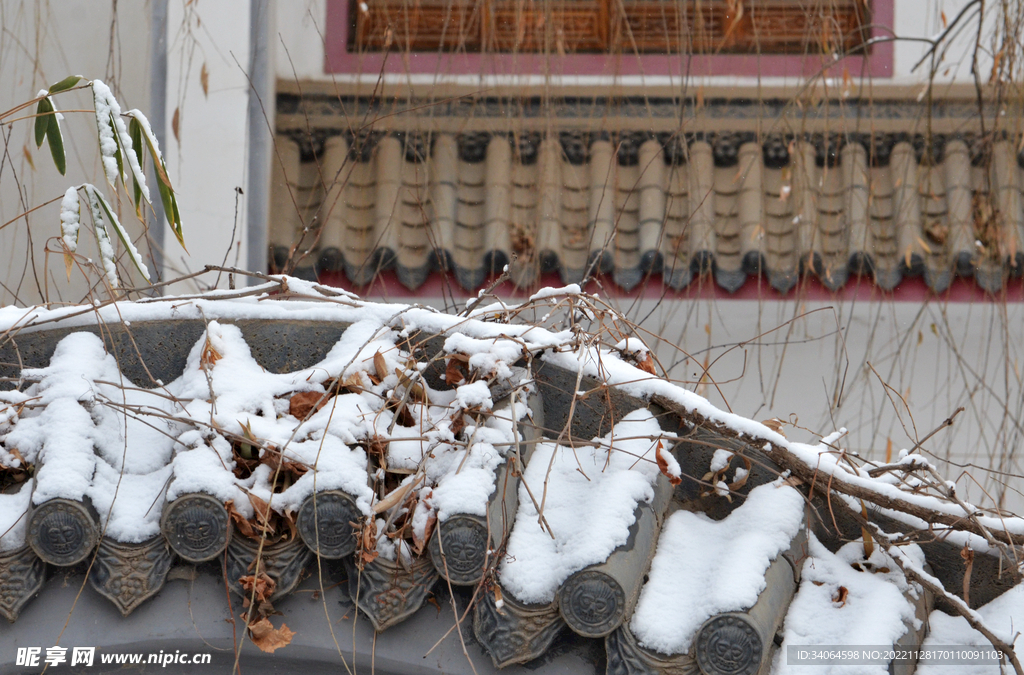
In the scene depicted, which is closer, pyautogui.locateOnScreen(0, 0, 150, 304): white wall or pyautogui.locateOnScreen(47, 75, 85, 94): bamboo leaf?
pyautogui.locateOnScreen(47, 75, 85, 94): bamboo leaf

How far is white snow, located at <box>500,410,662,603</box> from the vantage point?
103cm

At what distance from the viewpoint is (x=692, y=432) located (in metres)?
1.28

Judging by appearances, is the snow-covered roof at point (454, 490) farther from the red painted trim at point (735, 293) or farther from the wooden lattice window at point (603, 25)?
the wooden lattice window at point (603, 25)

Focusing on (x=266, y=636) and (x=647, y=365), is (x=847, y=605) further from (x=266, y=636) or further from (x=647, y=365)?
(x=266, y=636)

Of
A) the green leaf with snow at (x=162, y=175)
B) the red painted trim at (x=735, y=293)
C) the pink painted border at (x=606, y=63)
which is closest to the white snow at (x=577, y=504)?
the green leaf with snow at (x=162, y=175)

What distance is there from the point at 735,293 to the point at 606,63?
0.89m

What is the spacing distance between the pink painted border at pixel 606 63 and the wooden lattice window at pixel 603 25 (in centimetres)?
4

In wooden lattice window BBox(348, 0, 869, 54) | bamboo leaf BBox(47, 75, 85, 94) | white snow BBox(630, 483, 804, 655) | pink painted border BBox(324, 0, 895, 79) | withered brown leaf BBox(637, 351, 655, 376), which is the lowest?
white snow BBox(630, 483, 804, 655)

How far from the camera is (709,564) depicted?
115 cm

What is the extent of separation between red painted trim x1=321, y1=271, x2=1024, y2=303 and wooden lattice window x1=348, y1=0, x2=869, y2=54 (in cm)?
79

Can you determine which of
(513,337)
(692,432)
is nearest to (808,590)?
(692,432)

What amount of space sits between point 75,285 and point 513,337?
189 centimetres

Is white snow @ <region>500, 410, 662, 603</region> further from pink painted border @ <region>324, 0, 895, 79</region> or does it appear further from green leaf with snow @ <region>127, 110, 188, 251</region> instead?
pink painted border @ <region>324, 0, 895, 79</region>

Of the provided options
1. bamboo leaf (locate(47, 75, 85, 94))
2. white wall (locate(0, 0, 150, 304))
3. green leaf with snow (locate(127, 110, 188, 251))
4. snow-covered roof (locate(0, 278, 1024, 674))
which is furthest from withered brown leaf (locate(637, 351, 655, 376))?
white wall (locate(0, 0, 150, 304))
